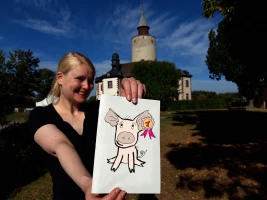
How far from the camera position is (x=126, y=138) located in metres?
1.56

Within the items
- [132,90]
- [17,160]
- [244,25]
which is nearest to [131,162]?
[132,90]

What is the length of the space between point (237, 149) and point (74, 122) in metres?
9.70

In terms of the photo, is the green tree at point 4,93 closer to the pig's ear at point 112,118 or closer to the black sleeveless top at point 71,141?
the black sleeveless top at point 71,141

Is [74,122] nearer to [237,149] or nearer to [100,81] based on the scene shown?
[237,149]

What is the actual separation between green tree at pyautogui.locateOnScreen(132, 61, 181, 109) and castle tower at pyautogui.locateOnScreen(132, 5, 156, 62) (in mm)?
19206

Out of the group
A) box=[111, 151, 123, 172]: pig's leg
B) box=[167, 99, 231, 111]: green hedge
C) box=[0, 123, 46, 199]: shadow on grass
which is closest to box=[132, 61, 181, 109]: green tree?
box=[167, 99, 231, 111]: green hedge

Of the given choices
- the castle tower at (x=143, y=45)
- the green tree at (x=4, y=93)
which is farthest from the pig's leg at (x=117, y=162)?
the castle tower at (x=143, y=45)

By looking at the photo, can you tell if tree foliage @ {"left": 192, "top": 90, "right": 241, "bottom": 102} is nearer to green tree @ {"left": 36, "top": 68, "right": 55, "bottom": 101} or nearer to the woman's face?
green tree @ {"left": 36, "top": 68, "right": 55, "bottom": 101}

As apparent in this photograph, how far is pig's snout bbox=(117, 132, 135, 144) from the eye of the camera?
1.53m

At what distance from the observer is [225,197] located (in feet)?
18.6

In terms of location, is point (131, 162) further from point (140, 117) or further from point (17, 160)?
point (17, 160)

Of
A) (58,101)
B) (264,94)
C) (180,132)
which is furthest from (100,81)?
(58,101)

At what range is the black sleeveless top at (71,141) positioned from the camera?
1.69 m

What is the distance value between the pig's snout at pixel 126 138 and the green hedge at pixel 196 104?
4383 cm
